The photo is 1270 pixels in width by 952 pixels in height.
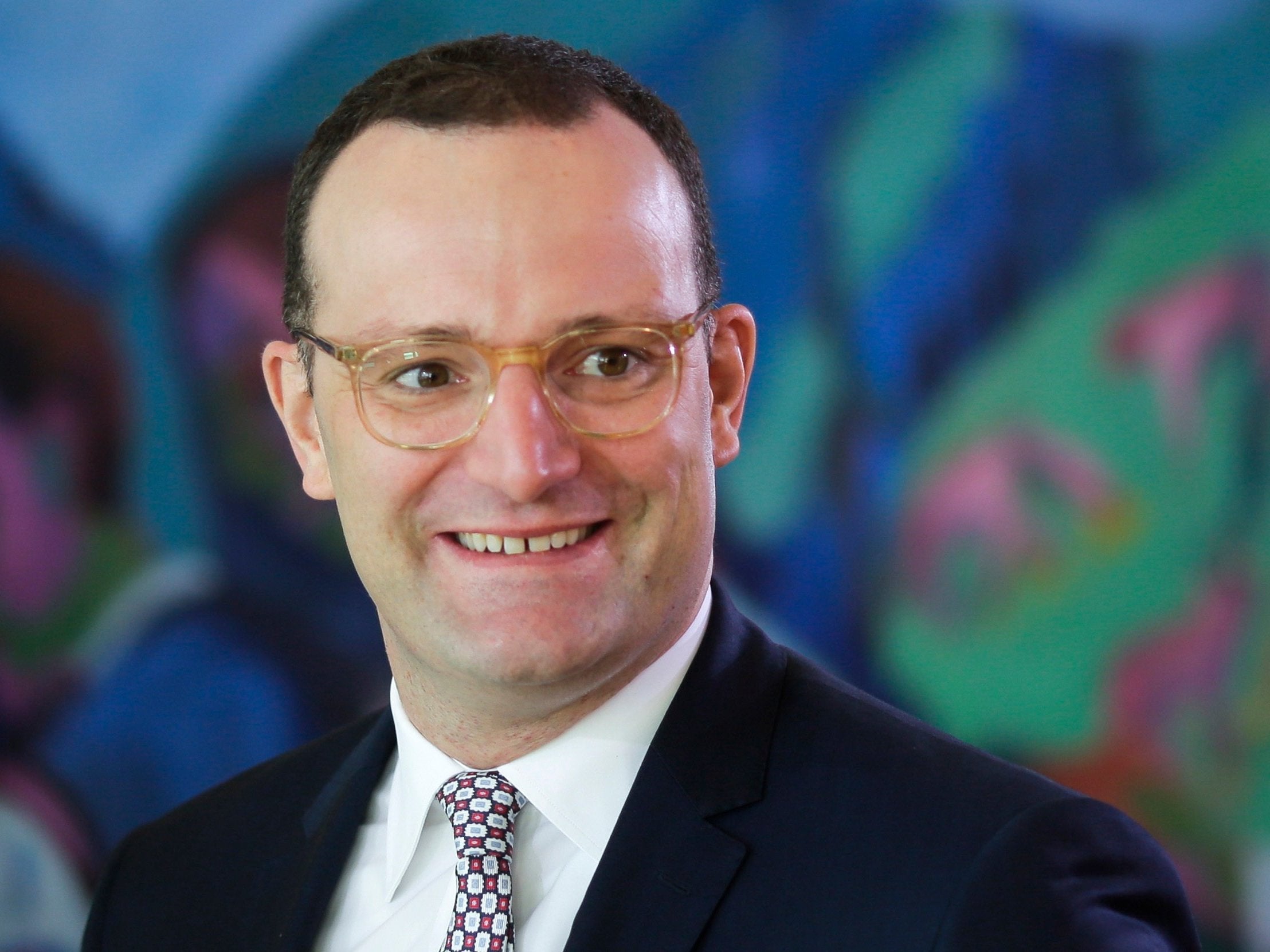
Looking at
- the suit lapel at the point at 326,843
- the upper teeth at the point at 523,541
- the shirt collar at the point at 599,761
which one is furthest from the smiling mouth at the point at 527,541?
the suit lapel at the point at 326,843

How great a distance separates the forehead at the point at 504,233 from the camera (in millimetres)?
2035

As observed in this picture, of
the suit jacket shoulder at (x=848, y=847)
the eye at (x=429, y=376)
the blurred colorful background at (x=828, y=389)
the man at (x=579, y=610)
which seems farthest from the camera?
the blurred colorful background at (x=828, y=389)

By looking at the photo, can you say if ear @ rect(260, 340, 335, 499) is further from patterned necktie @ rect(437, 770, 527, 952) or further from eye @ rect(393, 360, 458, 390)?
patterned necktie @ rect(437, 770, 527, 952)

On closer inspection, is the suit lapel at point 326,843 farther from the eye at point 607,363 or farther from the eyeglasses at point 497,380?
the eye at point 607,363

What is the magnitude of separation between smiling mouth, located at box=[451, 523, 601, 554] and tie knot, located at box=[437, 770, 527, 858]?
0.37 meters

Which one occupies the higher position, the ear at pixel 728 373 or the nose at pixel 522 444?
the nose at pixel 522 444

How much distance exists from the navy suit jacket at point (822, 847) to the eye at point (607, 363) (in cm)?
47

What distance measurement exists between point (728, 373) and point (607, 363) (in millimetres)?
387

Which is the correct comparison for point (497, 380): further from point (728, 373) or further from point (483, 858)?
point (483, 858)

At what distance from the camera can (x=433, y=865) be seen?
2.32 metres

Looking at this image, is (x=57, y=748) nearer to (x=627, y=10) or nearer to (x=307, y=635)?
(x=307, y=635)

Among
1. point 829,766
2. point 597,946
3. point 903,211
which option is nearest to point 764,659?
point 829,766

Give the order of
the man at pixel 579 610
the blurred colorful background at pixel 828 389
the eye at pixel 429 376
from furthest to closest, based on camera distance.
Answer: the blurred colorful background at pixel 828 389 < the eye at pixel 429 376 < the man at pixel 579 610

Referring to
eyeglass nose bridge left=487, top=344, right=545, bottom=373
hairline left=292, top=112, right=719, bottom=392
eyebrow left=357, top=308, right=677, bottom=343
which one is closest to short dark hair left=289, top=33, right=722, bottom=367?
hairline left=292, top=112, right=719, bottom=392
